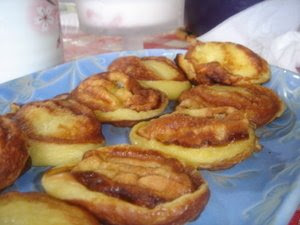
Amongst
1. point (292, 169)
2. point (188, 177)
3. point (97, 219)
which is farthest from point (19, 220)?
point (292, 169)

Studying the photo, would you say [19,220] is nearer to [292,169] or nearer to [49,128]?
[49,128]

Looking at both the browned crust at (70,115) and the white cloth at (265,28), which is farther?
the white cloth at (265,28)

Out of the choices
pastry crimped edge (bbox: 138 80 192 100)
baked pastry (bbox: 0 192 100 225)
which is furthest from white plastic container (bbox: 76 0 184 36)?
baked pastry (bbox: 0 192 100 225)

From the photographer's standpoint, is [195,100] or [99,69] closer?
[195,100]

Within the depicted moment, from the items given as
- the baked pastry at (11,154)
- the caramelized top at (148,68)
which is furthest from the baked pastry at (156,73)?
the baked pastry at (11,154)

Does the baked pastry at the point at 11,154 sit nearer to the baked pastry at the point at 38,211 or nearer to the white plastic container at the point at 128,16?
the baked pastry at the point at 38,211

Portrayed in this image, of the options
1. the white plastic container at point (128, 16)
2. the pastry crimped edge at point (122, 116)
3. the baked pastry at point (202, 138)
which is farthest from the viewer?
the white plastic container at point (128, 16)
